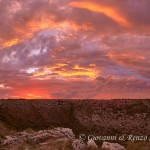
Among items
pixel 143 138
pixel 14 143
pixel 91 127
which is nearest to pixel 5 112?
pixel 91 127

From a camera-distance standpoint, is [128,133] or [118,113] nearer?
[128,133]

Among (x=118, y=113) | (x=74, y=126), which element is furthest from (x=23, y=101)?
(x=118, y=113)

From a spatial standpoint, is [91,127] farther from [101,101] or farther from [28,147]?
[28,147]

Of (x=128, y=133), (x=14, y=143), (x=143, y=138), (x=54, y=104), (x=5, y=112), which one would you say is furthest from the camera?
(x=54, y=104)

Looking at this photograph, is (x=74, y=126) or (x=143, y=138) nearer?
(x=143, y=138)

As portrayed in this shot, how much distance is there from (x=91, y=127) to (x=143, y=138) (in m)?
12.8

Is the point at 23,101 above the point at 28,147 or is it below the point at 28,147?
above

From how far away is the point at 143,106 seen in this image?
8369 centimetres

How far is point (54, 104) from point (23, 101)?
24.2 ft

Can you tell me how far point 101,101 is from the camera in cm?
8712

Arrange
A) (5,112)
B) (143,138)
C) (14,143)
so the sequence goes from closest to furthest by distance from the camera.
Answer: (14,143) < (143,138) < (5,112)

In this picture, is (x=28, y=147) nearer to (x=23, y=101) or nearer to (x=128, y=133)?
(x=128, y=133)

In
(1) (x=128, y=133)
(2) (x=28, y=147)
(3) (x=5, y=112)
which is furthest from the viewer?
(3) (x=5, y=112)

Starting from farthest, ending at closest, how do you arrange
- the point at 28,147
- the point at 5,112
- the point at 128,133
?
the point at 5,112 < the point at 128,133 < the point at 28,147
